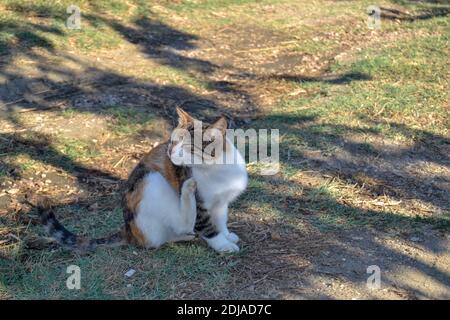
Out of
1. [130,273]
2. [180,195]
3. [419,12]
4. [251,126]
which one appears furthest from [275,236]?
[419,12]

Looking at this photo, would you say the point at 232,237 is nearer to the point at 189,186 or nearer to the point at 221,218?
the point at 221,218

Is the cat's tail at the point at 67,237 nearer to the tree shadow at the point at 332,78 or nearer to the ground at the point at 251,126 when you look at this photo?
the ground at the point at 251,126

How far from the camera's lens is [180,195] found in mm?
4461

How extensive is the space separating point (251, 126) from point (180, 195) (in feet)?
8.83

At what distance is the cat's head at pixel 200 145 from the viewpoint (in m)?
4.42

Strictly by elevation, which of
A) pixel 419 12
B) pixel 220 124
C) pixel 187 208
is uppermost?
pixel 220 124

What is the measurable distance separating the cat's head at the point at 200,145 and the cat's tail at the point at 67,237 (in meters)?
0.75

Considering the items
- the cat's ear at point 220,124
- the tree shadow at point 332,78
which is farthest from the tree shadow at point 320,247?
the tree shadow at point 332,78

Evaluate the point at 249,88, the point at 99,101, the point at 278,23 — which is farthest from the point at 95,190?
the point at 278,23

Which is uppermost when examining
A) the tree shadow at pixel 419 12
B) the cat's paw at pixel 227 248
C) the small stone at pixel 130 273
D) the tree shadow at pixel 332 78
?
the tree shadow at pixel 419 12

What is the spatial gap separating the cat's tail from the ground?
0.26 feet

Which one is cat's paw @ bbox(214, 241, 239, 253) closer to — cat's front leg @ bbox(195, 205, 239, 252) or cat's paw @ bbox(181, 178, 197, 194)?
cat's front leg @ bbox(195, 205, 239, 252)

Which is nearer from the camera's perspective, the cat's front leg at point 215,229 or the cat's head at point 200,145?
the cat's head at point 200,145

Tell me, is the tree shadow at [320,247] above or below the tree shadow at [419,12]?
below
